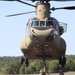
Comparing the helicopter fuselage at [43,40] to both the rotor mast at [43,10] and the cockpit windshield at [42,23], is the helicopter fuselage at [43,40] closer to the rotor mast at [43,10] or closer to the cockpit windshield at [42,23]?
the cockpit windshield at [42,23]

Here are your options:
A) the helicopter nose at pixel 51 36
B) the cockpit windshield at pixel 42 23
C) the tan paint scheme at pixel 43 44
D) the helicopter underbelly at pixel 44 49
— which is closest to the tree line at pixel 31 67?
the helicopter underbelly at pixel 44 49

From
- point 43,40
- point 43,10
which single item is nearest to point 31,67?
point 43,10

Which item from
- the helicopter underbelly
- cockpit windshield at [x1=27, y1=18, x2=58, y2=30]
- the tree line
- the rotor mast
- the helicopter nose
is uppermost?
the rotor mast

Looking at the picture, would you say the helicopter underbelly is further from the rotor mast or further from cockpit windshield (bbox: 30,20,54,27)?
the rotor mast

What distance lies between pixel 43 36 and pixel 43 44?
1.99ft

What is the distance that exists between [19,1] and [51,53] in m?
3.85

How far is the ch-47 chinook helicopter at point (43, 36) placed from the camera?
1680 centimetres

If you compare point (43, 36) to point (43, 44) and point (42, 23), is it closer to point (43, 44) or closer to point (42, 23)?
point (43, 44)

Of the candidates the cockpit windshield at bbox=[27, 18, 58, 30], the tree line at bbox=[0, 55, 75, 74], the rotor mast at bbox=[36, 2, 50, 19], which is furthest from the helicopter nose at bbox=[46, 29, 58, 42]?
the tree line at bbox=[0, 55, 75, 74]

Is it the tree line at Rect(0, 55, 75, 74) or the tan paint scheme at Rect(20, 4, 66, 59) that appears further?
the tree line at Rect(0, 55, 75, 74)

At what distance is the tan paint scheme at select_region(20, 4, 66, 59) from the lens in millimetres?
16734

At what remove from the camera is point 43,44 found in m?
16.9

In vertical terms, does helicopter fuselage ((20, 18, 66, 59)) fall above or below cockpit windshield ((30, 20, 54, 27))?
below

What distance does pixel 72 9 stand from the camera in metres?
18.7
